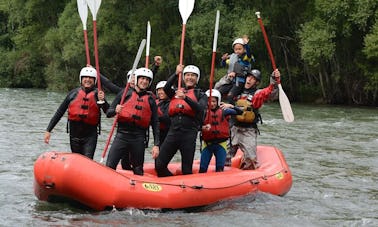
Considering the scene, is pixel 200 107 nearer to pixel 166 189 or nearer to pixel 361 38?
pixel 166 189

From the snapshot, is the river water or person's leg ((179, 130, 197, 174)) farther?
person's leg ((179, 130, 197, 174))

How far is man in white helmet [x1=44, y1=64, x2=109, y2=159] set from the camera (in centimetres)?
721

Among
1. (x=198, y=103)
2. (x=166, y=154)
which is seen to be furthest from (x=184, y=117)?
(x=166, y=154)

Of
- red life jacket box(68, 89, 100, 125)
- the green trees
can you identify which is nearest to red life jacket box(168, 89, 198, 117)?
red life jacket box(68, 89, 100, 125)

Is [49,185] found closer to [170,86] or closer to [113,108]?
[113,108]

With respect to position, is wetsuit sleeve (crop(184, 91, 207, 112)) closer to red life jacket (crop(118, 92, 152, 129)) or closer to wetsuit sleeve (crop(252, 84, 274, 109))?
red life jacket (crop(118, 92, 152, 129))

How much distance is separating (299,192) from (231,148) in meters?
1.09

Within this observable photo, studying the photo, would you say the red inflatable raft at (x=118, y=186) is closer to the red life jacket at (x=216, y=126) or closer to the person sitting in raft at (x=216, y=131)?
the person sitting in raft at (x=216, y=131)

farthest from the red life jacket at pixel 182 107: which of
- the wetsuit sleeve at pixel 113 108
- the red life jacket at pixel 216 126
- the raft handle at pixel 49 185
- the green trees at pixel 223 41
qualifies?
the green trees at pixel 223 41

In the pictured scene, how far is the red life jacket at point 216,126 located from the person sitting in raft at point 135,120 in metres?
0.80

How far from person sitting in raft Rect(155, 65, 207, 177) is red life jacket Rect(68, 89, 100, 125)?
2.79 feet

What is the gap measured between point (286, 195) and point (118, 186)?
8.77 feet

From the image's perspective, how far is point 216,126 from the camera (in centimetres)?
773

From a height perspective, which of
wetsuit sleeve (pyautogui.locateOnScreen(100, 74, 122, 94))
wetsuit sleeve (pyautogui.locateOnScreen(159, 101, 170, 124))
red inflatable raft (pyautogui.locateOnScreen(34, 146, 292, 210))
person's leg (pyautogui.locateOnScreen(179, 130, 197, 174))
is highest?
wetsuit sleeve (pyautogui.locateOnScreen(100, 74, 122, 94))
